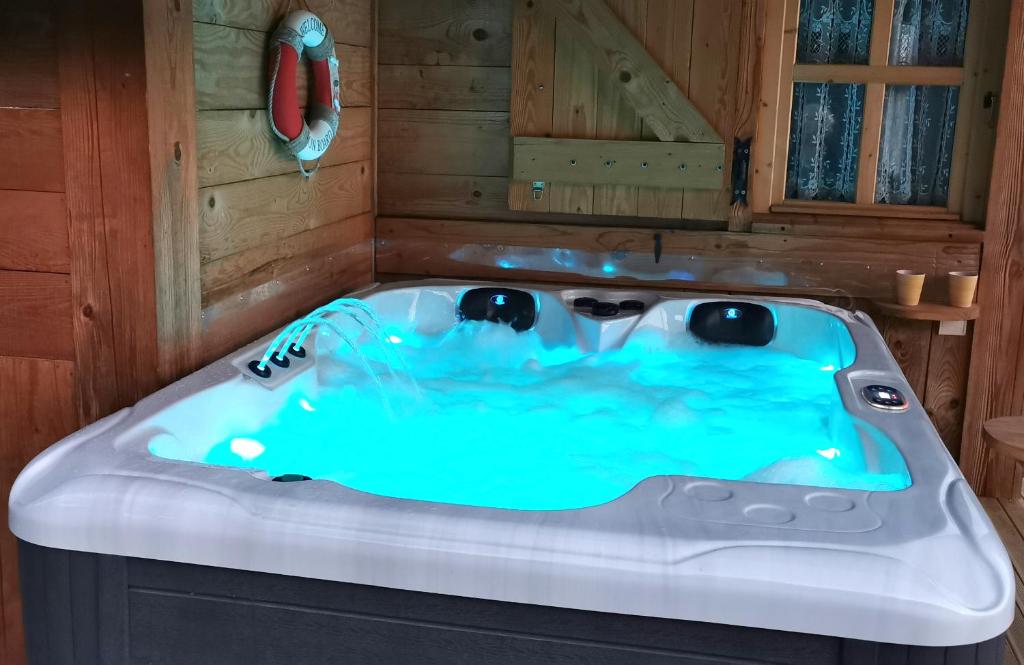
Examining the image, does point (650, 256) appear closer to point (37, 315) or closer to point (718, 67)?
point (718, 67)

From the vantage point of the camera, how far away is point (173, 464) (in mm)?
1535

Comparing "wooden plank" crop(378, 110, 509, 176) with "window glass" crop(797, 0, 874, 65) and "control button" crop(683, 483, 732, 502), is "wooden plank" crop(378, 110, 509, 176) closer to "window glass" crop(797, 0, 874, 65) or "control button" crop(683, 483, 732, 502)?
"window glass" crop(797, 0, 874, 65)

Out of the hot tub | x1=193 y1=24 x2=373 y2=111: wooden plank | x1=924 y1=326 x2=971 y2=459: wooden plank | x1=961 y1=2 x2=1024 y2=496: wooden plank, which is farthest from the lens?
x1=924 y1=326 x2=971 y2=459: wooden plank

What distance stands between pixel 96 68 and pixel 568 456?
116cm

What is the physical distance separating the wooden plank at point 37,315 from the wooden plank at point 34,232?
0.9 inches

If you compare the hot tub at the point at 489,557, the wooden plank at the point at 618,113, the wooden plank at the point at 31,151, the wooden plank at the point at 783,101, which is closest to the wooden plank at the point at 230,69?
the wooden plank at the point at 31,151

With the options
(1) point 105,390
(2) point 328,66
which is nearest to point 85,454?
(1) point 105,390

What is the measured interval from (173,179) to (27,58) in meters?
0.32

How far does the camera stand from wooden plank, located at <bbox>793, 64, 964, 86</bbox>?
119 inches

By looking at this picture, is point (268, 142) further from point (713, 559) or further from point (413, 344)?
point (713, 559)

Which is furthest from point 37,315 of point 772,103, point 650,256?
point 772,103

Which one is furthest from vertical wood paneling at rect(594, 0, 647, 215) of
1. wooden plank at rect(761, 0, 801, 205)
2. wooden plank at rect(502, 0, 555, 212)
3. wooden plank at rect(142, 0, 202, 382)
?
wooden plank at rect(142, 0, 202, 382)

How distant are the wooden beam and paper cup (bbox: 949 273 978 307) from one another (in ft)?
2.62

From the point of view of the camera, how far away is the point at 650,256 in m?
3.23
